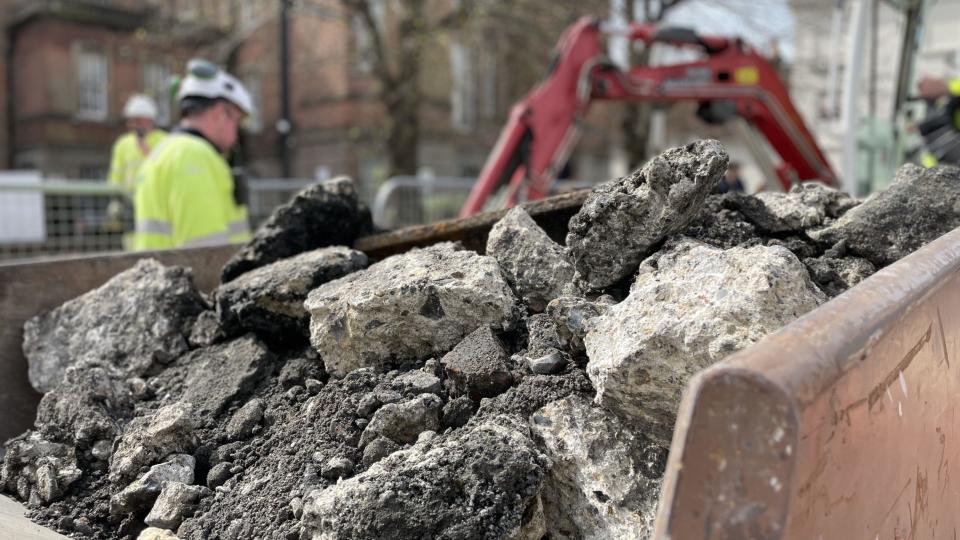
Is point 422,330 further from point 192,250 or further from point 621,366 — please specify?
point 192,250

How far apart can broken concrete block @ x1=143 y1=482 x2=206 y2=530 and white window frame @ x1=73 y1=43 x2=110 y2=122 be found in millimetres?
22486

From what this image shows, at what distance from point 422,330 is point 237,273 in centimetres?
96

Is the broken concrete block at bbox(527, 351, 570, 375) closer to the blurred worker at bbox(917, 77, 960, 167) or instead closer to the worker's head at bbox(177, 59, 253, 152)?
the worker's head at bbox(177, 59, 253, 152)

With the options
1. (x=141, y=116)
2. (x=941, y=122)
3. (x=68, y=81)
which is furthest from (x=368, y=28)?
(x=68, y=81)

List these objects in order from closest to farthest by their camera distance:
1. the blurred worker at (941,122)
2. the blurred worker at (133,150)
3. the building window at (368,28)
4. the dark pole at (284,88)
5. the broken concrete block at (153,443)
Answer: the broken concrete block at (153,443) → the blurred worker at (941,122) → the blurred worker at (133,150) → the building window at (368,28) → the dark pole at (284,88)

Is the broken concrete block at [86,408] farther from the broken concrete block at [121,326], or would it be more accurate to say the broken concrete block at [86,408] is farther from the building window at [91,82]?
the building window at [91,82]

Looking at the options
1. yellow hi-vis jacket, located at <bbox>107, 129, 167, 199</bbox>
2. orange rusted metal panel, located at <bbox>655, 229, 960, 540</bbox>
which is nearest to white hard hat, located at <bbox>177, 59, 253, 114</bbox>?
yellow hi-vis jacket, located at <bbox>107, 129, 167, 199</bbox>

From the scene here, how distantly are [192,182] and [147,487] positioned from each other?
236 cm

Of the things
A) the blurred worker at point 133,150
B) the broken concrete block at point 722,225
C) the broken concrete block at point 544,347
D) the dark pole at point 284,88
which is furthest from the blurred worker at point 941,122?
the dark pole at point 284,88

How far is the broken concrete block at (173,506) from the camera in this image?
182 cm

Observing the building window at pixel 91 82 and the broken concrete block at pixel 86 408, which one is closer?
the broken concrete block at pixel 86 408

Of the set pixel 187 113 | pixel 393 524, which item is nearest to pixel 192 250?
pixel 187 113

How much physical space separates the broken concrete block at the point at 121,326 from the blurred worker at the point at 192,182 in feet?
3.98

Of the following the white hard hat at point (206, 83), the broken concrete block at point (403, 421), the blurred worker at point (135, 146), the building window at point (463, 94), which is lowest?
the broken concrete block at point (403, 421)
